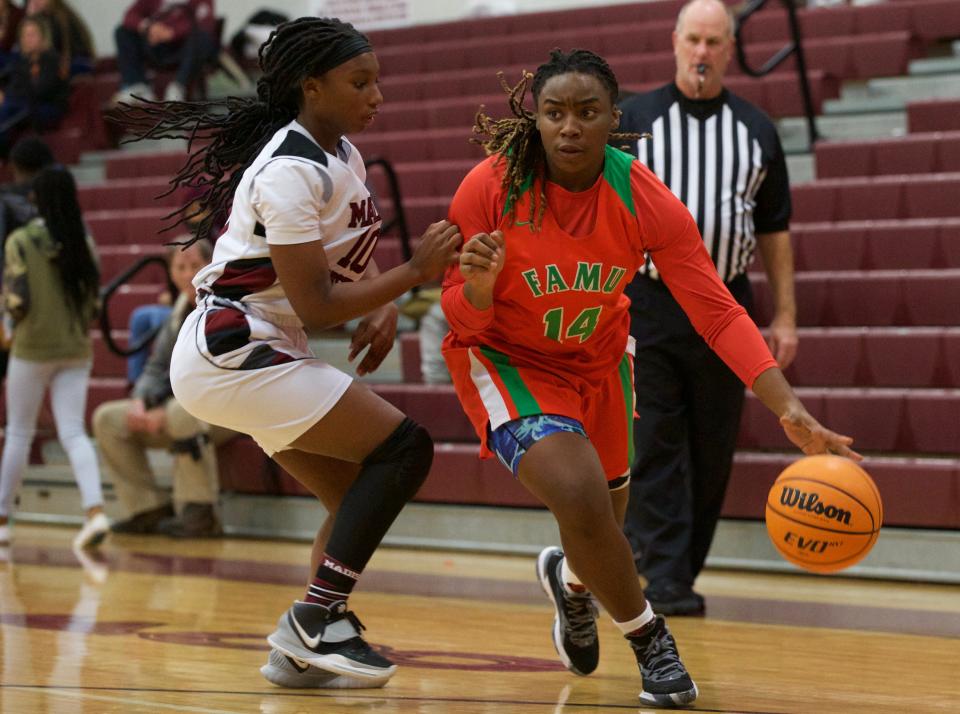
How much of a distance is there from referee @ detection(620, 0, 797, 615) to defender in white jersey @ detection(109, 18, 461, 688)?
1435 mm

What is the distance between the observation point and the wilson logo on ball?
3182 mm

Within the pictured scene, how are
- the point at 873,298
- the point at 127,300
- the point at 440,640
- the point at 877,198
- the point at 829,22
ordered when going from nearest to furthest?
1. the point at 440,640
2. the point at 873,298
3. the point at 877,198
4. the point at 829,22
5. the point at 127,300

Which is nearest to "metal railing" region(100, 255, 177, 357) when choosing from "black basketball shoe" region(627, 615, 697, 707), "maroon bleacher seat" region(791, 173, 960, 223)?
"maroon bleacher seat" region(791, 173, 960, 223)

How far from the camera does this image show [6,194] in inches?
275

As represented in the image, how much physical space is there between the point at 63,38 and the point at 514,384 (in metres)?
8.44

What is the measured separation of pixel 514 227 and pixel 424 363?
3.51 m

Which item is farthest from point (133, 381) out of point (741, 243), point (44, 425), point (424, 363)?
point (741, 243)

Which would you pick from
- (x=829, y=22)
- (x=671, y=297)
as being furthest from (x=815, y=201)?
(x=671, y=297)

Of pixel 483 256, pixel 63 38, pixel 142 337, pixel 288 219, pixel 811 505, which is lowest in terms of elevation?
pixel 142 337

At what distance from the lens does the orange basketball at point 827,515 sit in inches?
125

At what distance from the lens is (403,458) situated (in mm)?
3246

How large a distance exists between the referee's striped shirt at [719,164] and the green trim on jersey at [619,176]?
1.28 meters

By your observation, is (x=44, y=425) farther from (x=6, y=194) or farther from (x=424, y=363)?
(x=424, y=363)

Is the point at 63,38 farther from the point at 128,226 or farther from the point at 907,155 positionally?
the point at 907,155
